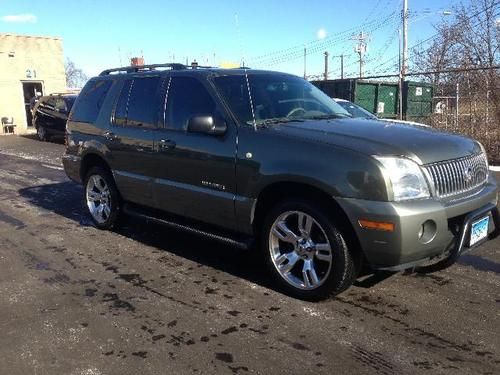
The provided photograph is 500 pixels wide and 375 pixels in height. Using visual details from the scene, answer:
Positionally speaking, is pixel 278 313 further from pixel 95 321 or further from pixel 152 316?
pixel 95 321

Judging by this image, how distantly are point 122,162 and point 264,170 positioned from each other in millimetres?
2216

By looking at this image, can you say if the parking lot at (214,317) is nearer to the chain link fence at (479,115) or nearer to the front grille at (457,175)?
the front grille at (457,175)

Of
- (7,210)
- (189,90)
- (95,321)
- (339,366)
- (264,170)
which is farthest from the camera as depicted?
(7,210)

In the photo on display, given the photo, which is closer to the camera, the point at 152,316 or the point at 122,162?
the point at 152,316

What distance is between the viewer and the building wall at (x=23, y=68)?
2488 cm

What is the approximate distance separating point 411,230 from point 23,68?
25773 millimetres

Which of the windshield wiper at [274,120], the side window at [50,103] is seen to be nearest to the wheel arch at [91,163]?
the windshield wiper at [274,120]

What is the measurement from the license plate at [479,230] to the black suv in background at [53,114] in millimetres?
16818

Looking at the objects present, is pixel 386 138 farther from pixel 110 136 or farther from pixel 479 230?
pixel 110 136

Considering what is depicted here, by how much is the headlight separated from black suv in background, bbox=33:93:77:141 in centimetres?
1676

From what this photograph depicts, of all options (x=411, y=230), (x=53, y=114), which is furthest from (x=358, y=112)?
(x=53, y=114)

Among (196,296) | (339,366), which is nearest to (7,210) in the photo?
(196,296)

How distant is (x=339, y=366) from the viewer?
10.5 feet

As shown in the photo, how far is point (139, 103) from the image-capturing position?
18.5ft
